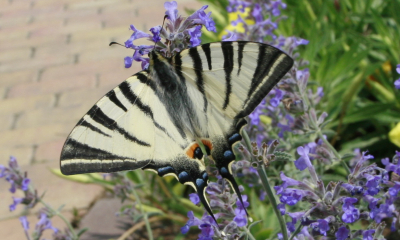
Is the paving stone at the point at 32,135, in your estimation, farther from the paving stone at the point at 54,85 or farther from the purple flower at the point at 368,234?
the purple flower at the point at 368,234

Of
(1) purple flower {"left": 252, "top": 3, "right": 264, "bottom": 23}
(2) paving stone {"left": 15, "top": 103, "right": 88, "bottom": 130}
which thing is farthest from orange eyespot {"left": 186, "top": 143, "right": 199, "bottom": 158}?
(2) paving stone {"left": 15, "top": 103, "right": 88, "bottom": 130}

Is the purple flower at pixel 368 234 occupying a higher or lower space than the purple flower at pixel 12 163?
lower

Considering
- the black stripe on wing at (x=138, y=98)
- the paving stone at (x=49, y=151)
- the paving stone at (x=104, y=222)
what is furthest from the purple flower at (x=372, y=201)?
the paving stone at (x=49, y=151)

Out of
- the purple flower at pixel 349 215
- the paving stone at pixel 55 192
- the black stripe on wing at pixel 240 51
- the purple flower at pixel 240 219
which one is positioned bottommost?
the paving stone at pixel 55 192

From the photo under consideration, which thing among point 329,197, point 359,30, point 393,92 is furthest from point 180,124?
point 359,30

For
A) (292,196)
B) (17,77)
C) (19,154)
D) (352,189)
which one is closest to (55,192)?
(19,154)

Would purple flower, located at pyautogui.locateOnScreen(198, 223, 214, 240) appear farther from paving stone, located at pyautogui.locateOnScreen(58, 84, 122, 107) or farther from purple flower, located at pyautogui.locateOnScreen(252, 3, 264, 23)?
paving stone, located at pyautogui.locateOnScreen(58, 84, 122, 107)
